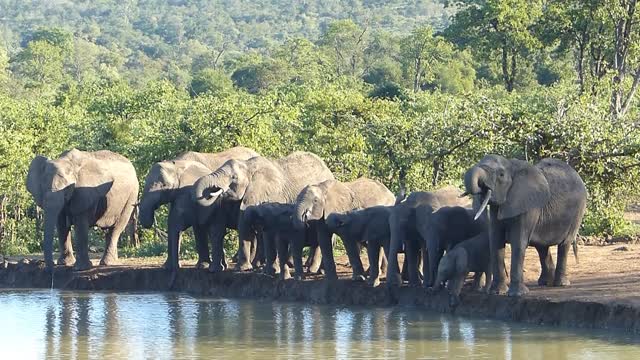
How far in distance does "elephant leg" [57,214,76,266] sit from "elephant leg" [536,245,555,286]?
31.4ft

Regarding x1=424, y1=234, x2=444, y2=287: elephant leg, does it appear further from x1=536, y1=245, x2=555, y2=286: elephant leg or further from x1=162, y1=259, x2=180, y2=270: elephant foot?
x1=162, y1=259, x2=180, y2=270: elephant foot

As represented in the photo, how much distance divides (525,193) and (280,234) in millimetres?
4873

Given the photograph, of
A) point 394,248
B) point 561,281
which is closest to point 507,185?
point 561,281

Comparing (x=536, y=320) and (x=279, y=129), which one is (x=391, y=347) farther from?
(x=279, y=129)

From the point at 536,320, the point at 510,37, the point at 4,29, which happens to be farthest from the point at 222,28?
the point at 536,320

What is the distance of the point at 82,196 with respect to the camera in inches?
1035

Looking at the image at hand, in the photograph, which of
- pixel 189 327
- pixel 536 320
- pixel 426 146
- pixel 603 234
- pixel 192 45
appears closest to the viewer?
pixel 536 320

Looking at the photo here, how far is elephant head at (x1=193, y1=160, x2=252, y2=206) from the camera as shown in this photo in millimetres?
24359

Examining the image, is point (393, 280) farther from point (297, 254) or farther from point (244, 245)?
point (244, 245)

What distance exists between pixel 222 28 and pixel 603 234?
171 metres

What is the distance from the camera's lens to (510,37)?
4897 centimetres

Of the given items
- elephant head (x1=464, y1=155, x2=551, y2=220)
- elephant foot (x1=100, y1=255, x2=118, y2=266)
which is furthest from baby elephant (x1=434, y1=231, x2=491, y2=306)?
elephant foot (x1=100, y1=255, x2=118, y2=266)

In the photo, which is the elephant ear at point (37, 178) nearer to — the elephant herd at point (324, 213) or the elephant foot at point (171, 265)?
the elephant herd at point (324, 213)

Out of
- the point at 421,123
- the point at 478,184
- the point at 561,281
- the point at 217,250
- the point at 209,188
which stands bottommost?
the point at 561,281
